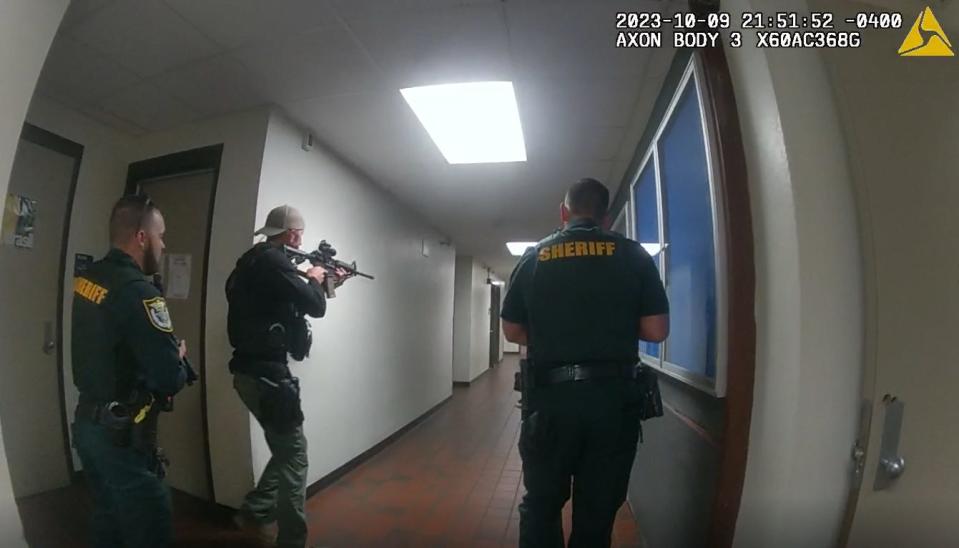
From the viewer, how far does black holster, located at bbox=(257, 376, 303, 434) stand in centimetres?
130

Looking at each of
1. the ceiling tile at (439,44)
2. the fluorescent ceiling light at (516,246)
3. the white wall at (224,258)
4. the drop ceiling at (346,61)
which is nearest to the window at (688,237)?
the drop ceiling at (346,61)

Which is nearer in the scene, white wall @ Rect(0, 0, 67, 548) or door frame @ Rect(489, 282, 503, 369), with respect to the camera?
white wall @ Rect(0, 0, 67, 548)

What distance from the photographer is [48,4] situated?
62cm

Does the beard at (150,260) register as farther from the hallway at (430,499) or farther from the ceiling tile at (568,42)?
the ceiling tile at (568,42)

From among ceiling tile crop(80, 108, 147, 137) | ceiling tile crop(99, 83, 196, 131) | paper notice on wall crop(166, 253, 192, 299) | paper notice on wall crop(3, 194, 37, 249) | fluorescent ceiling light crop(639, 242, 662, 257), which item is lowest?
paper notice on wall crop(166, 253, 192, 299)

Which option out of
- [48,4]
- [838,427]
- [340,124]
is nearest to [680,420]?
[838,427]

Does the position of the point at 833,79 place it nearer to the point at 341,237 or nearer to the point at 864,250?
the point at 864,250

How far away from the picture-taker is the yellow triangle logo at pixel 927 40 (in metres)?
0.62

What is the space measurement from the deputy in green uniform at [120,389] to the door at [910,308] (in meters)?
1.70

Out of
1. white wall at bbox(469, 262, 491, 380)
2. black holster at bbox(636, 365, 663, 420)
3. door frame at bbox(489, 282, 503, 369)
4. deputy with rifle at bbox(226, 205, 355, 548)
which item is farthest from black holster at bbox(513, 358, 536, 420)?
door frame at bbox(489, 282, 503, 369)

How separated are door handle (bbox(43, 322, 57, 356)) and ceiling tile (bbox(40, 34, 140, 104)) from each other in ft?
2.51

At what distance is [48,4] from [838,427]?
1.75 metres

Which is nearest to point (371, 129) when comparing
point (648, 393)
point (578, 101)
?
point (578, 101)

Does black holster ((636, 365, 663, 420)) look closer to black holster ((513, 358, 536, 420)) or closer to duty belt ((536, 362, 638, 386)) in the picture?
duty belt ((536, 362, 638, 386))
